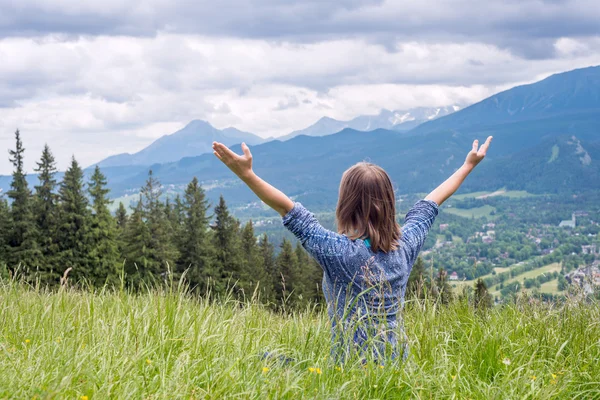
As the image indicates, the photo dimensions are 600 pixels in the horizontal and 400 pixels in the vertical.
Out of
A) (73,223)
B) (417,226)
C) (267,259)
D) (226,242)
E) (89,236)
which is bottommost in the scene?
(267,259)

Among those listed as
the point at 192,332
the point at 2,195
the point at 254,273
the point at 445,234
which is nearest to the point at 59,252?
the point at 2,195

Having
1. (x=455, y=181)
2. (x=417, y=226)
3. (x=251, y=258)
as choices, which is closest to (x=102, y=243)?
(x=251, y=258)

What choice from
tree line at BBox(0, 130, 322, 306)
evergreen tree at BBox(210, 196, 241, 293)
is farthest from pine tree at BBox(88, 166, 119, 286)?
evergreen tree at BBox(210, 196, 241, 293)

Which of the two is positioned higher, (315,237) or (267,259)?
(315,237)

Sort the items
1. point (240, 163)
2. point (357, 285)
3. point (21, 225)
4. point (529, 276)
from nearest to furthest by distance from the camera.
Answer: point (240, 163) → point (357, 285) → point (21, 225) → point (529, 276)

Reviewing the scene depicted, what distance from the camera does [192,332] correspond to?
3.42 meters

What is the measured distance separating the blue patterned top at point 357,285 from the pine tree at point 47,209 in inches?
1275

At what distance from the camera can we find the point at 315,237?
3365 mm

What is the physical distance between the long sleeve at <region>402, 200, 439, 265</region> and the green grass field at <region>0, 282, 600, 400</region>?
0.48m

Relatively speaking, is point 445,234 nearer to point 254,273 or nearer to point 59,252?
point 254,273

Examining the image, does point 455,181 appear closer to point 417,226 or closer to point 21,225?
point 417,226

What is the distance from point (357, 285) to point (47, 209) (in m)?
34.5

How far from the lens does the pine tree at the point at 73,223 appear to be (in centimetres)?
3338

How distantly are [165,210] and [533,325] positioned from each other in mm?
46473
